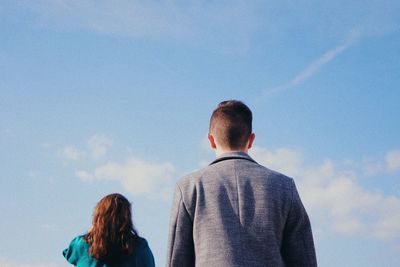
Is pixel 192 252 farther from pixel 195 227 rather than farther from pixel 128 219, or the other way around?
pixel 128 219

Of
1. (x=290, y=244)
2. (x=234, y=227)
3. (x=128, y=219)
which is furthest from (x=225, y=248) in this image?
(x=128, y=219)

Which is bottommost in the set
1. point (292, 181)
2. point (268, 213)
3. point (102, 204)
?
point (268, 213)

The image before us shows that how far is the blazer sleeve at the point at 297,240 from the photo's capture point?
171 inches

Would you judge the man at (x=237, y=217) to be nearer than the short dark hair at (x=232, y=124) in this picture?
Yes

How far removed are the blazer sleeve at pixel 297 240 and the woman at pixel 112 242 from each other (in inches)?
129

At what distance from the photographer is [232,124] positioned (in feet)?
15.3

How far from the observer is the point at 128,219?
292 inches

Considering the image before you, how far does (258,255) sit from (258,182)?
58 centimetres

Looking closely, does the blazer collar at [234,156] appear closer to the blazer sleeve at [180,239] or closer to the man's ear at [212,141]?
the man's ear at [212,141]

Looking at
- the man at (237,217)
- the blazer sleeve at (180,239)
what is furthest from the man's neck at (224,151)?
the blazer sleeve at (180,239)

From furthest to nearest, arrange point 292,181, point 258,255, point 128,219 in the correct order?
1. point 128,219
2. point 292,181
3. point 258,255

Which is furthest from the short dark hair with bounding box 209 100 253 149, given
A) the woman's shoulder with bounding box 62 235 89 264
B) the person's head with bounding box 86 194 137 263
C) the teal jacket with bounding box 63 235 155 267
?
the woman's shoulder with bounding box 62 235 89 264

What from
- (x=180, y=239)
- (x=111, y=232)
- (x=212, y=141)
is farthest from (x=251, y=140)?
(x=111, y=232)

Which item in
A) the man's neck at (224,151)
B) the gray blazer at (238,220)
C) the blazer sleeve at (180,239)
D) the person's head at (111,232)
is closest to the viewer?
the gray blazer at (238,220)
